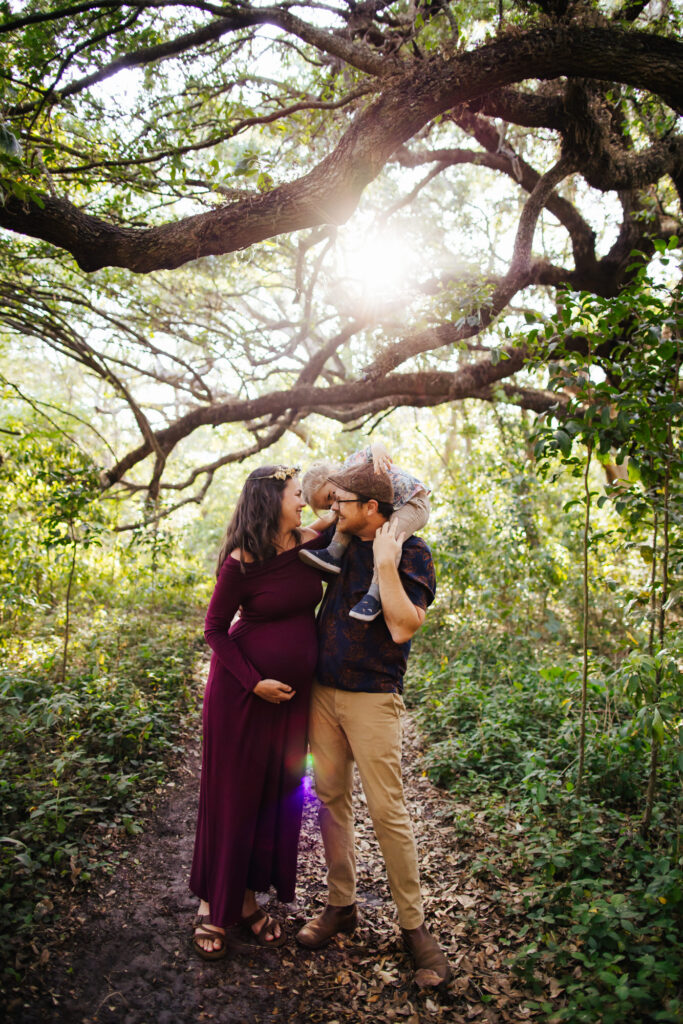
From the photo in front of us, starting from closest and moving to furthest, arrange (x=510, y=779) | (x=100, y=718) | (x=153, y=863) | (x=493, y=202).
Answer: (x=153, y=863)
(x=510, y=779)
(x=100, y=718)
(x=493, y=202)

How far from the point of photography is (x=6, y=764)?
3.64 metres

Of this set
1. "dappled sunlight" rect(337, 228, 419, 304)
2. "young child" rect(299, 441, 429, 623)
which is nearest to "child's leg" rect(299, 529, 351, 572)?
"young child" rect(299, 441, 429, 623)

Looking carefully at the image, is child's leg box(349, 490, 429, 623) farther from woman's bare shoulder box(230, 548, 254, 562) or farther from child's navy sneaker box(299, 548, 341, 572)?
woman's bare shoulder box(230, 548, 254, 562)

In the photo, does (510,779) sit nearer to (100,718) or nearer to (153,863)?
(153,863)

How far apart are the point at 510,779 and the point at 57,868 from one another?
2.81 m

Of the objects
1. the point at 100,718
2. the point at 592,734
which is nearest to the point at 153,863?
the point at 100,718

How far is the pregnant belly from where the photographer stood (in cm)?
282

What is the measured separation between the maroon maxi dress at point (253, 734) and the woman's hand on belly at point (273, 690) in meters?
0.04

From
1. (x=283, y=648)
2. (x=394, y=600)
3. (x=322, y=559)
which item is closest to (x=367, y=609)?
(x=394, y=600)

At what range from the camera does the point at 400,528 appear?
2727 millimetres

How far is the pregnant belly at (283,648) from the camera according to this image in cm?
282

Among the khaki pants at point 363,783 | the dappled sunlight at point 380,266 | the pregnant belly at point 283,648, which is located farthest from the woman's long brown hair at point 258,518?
the dappled sunlight at point 380,266

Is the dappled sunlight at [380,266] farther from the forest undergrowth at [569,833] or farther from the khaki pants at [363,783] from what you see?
the khaki pants at [363,783]

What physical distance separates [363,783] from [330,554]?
3.46 feet
